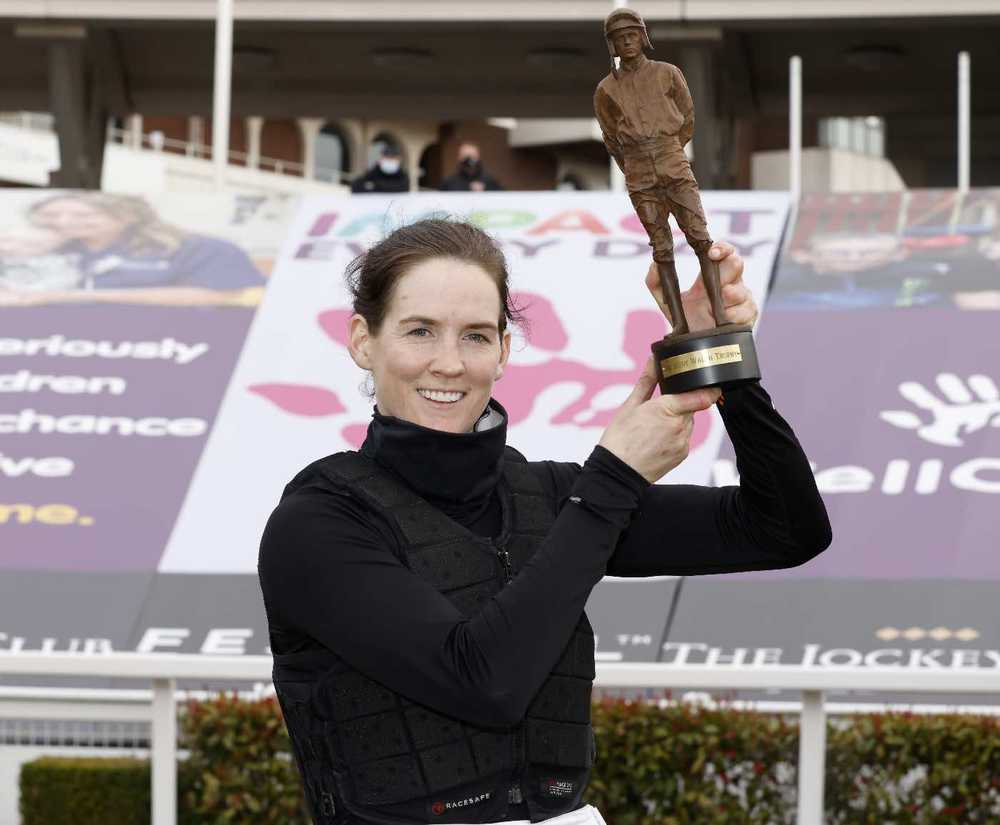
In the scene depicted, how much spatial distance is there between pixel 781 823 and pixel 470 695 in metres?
2.43

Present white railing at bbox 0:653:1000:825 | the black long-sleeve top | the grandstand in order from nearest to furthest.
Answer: the black long-sleeve top → white railing at bbox 0:653:1000:825 → the grandstand

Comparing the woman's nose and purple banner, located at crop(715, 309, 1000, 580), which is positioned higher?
the woman's nose

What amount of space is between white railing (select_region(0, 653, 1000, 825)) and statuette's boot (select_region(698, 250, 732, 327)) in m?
1.74

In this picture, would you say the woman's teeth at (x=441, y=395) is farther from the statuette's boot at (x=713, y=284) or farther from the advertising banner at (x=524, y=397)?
the advertising banner at (x=524, y=397)

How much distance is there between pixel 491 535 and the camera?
207 cm

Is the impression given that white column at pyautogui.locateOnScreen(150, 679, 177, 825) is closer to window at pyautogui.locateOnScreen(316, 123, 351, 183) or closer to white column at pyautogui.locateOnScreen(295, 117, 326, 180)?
white column at pyautogui.locateOnScreen(295, 117, 326, 180)

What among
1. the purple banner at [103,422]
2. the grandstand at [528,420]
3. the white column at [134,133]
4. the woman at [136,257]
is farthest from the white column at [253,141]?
the purple banner at [103,422]

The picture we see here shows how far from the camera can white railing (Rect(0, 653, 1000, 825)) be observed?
12.0 feet

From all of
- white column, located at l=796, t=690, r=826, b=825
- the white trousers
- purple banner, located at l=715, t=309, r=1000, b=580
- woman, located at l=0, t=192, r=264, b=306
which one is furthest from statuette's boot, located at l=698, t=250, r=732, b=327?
woman, located at l=0, t=192, r=264, b=306

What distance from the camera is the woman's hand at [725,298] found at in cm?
211

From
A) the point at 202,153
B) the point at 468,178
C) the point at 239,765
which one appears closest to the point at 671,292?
the point at 239,765

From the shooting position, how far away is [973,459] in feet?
26.6

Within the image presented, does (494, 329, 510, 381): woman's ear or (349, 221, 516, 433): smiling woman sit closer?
(349, 221, 516, 433): smiling woman

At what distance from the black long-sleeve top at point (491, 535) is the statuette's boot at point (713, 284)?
0.11 meters
